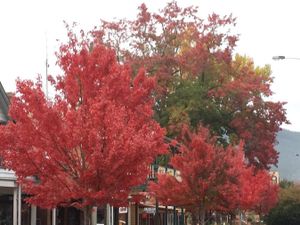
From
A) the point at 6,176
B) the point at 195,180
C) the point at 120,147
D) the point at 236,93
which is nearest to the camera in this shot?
the point at 120,147

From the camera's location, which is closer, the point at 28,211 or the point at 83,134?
the point at 83,134

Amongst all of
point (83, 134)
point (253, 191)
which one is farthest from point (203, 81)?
point (83, 134)

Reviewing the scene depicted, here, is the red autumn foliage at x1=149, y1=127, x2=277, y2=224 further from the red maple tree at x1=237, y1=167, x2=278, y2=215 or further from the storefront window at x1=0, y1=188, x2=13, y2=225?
the storefront window at x1=0, y1=188, x2=13, y2=225

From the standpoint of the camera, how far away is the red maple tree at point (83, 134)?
21891 mm

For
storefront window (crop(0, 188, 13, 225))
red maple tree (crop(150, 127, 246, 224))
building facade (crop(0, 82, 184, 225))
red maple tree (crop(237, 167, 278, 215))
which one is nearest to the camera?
building facade (crop(0, 82, 184, 225))

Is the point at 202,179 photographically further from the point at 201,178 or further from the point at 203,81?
the point at 203,81

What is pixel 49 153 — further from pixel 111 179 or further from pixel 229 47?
pixel 229 47

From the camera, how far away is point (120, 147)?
21.7 m

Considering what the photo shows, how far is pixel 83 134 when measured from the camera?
21.8 meters

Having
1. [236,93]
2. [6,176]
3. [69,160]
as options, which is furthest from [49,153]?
[236,93]

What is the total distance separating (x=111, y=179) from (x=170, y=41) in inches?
1207

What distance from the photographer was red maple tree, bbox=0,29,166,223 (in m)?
21.9

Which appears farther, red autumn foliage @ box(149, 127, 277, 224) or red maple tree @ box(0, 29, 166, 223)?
red autumn foliage @ box(149, 127, 277, 224)

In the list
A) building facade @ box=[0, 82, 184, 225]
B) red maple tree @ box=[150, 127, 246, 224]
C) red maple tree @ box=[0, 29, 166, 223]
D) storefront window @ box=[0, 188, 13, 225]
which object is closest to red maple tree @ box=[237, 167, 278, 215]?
red maple tree @ box=[150, 127, 246, 224]
